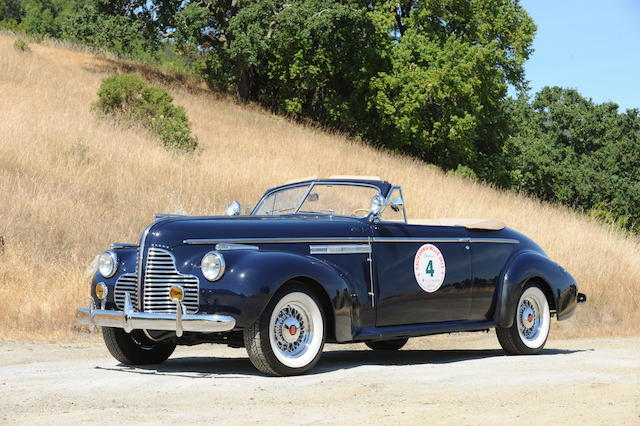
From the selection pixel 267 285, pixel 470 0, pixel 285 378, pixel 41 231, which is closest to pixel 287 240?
pixel 267 285

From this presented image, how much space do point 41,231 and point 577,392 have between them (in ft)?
35.5

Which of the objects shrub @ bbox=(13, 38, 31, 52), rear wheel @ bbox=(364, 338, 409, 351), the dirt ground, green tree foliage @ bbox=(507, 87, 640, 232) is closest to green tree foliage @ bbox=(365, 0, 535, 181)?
green tree foliage @ bbox=(507, 87, 640, 232)

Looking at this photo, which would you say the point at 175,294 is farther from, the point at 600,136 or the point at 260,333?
the point at 600,136

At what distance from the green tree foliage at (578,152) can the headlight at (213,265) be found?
143ft

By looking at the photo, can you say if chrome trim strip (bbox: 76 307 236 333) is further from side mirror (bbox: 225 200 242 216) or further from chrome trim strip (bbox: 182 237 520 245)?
side mirror (bbox: 225 200 242 216)

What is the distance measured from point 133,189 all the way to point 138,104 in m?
8.04

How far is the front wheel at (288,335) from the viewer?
7348mm

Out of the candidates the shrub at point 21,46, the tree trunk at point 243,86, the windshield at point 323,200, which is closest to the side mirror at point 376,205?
the windshield at point 323,200

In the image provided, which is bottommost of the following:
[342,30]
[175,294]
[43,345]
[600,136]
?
[43,345]

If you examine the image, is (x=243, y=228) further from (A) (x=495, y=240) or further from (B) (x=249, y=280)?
(A) (x=495, y=240)

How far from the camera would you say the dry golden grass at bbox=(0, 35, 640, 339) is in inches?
541

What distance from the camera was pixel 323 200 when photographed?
9.15 metres

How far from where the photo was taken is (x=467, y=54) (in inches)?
1540

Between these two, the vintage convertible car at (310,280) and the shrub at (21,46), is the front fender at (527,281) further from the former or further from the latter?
Result: the shrub at (21,46)
